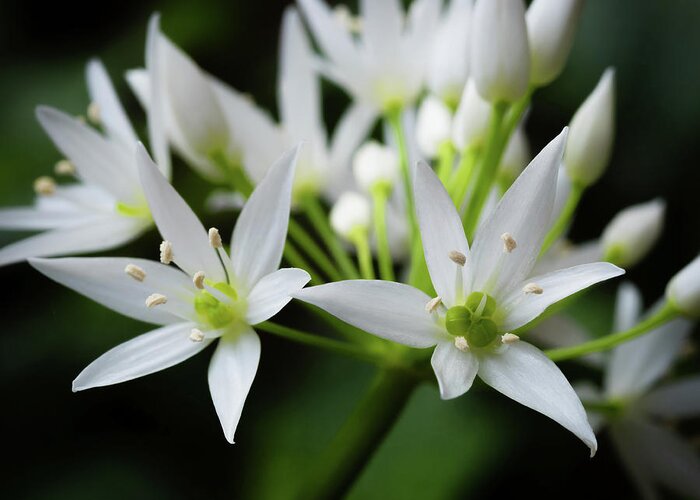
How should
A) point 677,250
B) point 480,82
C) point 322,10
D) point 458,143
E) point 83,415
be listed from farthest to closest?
point 677,250
point 83,415
point 322,10
point 458,143
point 480,82

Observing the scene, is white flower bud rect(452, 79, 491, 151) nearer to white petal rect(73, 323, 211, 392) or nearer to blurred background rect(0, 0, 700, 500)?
white petal rect(73, 323, 211, 392)

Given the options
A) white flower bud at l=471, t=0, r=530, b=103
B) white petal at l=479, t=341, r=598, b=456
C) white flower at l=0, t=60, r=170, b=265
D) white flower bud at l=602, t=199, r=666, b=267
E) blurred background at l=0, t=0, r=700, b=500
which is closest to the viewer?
white petal at l=479, t=341, r=598, b=456

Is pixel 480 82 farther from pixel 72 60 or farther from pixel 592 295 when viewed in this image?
pixel 72 60

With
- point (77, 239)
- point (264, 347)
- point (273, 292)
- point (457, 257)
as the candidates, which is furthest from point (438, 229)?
point (264, 347)

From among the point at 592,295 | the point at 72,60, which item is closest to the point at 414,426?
the point at 592,295

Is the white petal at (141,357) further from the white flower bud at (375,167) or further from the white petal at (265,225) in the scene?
the white flower bud at (375,167)

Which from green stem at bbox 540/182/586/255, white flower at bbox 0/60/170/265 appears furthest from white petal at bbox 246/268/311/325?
green stem at bbox 540/182/586/255
